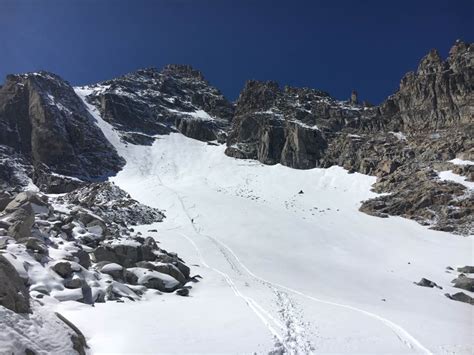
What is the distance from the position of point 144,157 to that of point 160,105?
127ft

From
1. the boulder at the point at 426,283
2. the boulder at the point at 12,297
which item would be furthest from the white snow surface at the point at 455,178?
the boulder at the point at 12,297

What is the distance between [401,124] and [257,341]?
8379cm

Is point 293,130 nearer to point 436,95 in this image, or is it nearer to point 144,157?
point 436,95

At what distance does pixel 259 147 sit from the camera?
102500mm

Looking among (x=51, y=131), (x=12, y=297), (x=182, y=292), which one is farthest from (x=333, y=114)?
(x=12, y=297)

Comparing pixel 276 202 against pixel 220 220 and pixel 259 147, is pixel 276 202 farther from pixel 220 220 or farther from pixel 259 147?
pixel 259 147

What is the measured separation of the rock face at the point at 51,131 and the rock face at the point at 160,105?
11.9 m

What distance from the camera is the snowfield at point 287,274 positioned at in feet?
46.0

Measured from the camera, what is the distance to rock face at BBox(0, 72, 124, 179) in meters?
93.2

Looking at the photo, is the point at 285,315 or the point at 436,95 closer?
the point at 285,315

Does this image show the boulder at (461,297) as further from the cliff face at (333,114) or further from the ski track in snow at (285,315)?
the cliff face at (333,114)

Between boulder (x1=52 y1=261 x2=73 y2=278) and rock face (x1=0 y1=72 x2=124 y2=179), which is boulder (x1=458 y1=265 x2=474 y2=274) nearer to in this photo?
boulder (x1=52 y1=261 x2=73 y2=278)

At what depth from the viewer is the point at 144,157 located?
334 feet

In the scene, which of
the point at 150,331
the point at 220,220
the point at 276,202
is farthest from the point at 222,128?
the point at 150,331
